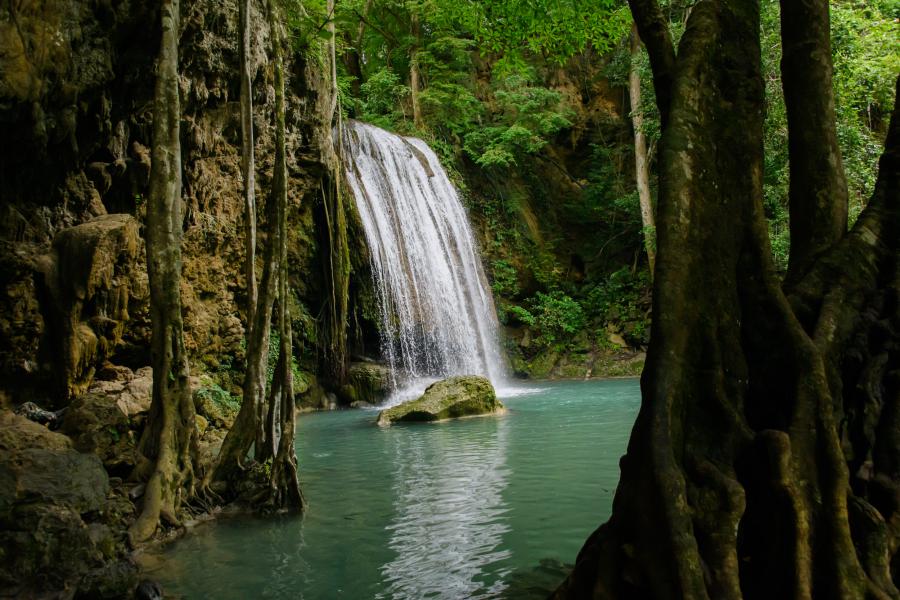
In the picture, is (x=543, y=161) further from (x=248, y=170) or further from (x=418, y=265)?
(x=248, y=170)

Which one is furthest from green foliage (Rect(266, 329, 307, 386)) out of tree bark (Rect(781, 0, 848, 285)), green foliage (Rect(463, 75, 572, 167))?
tree bark (Rect(781, 0, 848, 285))

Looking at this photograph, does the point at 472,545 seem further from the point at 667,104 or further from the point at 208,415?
the point at 208,415

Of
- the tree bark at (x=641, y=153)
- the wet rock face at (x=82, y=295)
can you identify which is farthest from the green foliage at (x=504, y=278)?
the wet rock face at (x=82, y=295)

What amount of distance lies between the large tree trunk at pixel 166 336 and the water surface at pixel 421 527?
0.54 metres

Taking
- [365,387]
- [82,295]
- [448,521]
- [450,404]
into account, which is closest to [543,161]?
[365,387]

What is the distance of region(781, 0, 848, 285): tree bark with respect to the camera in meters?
4.22

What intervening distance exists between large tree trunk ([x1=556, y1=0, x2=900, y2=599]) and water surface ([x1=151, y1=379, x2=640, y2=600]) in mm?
1491

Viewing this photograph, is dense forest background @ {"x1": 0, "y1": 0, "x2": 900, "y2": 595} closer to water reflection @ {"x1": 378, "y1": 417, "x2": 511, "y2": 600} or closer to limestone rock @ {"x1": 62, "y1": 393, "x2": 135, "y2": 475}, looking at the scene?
limestone rock @ {"x1": 62, "y1": 393, "x2": 135, "y2": 475}

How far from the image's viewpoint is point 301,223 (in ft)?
54.2

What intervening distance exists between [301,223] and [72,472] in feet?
39.1

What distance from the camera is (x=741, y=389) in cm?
338

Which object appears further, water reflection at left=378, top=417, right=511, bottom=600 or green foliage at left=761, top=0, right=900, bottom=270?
green foliage at left=761, top=0, right=900, bottom=270

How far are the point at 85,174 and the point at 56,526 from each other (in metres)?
6.45

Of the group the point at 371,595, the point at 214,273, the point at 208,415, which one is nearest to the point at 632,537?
the point at 371,595
